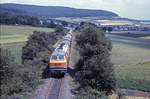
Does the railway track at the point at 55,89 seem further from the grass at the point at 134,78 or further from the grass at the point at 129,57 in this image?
the grass at the point at 129,57

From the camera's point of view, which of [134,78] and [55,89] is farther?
[134,78]

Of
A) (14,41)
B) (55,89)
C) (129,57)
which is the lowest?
(14,41)

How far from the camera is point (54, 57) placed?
146 ft

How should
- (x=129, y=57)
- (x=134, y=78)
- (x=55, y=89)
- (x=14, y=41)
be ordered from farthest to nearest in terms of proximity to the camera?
(x=14, y=41) → (x=129, y=57) → (x=134, y=78) → (x=55, y=89)

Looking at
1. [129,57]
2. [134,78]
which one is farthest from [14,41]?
[134,78]

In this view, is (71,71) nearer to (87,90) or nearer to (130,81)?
(130,81)

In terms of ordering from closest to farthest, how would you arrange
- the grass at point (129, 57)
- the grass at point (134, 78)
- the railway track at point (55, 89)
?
the railway track at point (55, 89) → the grass at point (134, 78) → the grass at point (129, 57)

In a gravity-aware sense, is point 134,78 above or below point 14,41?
above

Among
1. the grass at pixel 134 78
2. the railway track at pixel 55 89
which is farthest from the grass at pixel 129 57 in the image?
the railway track at pixel 55 89

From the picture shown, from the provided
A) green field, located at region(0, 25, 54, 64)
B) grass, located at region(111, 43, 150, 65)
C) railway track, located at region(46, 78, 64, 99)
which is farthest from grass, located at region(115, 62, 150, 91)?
green field, located at region(0, 25, 54, 64)

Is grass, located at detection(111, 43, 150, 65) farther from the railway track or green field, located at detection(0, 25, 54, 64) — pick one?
the railway track

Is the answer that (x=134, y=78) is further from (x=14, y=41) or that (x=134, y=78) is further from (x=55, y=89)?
(x=14, y=41)

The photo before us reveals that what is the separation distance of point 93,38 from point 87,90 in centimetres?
2593

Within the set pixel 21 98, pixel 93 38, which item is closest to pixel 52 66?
pixel 21 98
